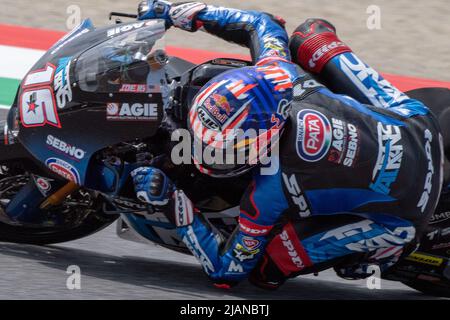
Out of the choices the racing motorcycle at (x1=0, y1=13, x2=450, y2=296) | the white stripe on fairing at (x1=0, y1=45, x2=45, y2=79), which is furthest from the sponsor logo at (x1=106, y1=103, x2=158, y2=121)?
the white stripe on fairing at (x1=0, y1=45, x2=45, y2=79)

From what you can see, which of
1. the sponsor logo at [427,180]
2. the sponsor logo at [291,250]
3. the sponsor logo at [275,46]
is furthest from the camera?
the sponsor logo at [275,46]

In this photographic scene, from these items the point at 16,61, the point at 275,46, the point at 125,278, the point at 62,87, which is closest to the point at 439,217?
the point at 275,46

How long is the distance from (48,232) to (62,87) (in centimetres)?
107

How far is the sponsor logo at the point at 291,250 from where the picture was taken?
186 inches

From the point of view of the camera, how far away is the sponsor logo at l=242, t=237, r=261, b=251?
4.62m

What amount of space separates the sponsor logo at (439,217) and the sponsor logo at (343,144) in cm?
73

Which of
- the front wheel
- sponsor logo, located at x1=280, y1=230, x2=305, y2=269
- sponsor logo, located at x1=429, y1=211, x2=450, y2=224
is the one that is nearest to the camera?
sponsor logo, located at x1=280, y1=230, x2=305, y2=269

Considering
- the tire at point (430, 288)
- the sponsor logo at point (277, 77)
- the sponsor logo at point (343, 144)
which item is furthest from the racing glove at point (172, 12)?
the tire at point (430, 288)

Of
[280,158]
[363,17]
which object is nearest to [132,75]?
[280,158]

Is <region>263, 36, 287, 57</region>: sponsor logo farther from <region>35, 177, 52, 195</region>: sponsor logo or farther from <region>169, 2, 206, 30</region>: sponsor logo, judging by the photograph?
<region>35, 177, 52, 195</region>: sponsor logo

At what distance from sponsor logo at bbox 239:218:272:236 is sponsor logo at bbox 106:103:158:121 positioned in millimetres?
652

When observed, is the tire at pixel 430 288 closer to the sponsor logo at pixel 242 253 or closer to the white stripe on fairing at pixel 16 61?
the sponsor logo at pixel 242 253

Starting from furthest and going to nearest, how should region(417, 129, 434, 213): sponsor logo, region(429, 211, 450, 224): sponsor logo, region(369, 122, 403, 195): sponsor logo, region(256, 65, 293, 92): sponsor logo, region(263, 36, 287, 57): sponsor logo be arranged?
region(429, 211, 450, 224): sponsor logo → region(263, 36, 287, 57): sponsor logo → region(417, 129, 434, 213): sponsor logo → region(369, 122, 403, 195): sponsor logo → region(256, 65, 293, 92): sponsor logo
